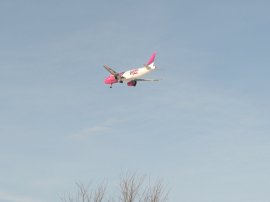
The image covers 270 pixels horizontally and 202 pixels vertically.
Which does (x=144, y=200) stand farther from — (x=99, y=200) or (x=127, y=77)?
(x=127, y=77)

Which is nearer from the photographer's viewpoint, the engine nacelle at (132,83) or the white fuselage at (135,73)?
the white fuselage at (135,73)

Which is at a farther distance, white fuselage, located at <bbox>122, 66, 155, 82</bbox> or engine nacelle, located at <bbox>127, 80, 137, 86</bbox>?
engine nacelle, located at <bbox>127, 80, 137, 86</bbox>

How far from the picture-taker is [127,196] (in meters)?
59.1

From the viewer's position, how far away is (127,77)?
6669cm

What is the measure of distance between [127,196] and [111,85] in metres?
13.9

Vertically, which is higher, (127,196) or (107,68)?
(107,68)

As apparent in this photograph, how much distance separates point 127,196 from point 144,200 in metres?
1.52

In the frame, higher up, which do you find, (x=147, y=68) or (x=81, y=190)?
(x=147, y=68)

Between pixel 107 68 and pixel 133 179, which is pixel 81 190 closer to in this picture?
pixel 133 179

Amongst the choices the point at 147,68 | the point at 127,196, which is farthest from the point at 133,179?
Answer: the point at 147,68

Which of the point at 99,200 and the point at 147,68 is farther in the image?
A: the point at 147,68

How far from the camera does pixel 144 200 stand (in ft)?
194

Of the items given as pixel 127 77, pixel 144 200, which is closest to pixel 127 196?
pixel 144 200

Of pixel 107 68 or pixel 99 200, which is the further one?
pixel 107 68
